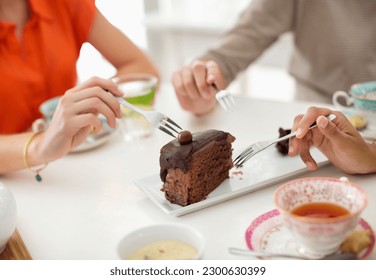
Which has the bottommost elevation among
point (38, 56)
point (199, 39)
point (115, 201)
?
point (199, 39)

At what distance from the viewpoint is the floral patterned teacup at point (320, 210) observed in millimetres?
605

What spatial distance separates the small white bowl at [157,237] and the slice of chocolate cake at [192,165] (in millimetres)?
140

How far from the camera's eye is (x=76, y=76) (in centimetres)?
142

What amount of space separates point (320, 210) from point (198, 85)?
20.6 inches

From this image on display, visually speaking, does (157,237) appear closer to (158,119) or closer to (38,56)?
(158,119)

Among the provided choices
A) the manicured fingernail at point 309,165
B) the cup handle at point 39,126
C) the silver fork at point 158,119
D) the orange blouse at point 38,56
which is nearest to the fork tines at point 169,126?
the silver fork at point 158,119

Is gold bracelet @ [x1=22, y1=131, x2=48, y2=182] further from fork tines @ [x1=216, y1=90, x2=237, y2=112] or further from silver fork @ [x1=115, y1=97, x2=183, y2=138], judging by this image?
fork tines @ [x1=216, y1=90, x2=237, y2=112]

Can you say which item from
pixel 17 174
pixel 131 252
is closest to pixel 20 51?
pixel 17 174

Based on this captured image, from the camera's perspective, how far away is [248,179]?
2.88 ft

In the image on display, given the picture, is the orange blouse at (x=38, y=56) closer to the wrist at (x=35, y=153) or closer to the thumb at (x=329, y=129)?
the wrist at (x=35, y=153)

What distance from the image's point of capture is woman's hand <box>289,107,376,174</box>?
827mm

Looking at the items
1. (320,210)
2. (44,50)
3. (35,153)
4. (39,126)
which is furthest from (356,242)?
(44,50)

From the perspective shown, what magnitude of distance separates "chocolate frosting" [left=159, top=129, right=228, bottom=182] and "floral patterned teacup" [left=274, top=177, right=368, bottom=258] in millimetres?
185
